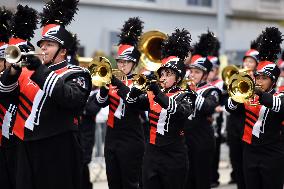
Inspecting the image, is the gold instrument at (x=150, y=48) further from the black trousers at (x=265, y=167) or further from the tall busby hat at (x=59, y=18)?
the tall busby hat at (x=59, y=18)

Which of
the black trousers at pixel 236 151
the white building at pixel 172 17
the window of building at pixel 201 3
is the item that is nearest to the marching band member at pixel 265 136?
the black trousers at pixel 236 151

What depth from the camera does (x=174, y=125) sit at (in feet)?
25.4

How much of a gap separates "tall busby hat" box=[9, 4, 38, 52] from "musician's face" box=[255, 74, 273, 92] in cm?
260

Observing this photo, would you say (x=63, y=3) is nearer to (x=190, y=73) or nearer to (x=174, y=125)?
(x=174, y=125)

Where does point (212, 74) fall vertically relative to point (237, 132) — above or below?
above

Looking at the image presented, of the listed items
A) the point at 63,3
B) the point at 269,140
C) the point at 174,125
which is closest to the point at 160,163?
the point at 174,125

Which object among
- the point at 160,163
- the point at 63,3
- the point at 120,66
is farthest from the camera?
the point at 120,66

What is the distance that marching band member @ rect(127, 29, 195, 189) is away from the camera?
24.7 ft

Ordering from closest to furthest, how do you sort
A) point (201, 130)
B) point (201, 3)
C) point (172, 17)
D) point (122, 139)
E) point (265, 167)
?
1. point (265, 167)
2. point (122, 139)
3. point (201, 130)
4. point (172, 17)
5. point (201, 3)

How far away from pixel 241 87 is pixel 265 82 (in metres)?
0.50

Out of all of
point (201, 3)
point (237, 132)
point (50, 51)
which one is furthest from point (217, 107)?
point (201, 3)

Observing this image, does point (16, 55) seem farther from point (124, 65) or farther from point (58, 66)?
point (124, 65)

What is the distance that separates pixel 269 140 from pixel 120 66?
2.09 metres

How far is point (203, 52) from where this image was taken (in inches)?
413
